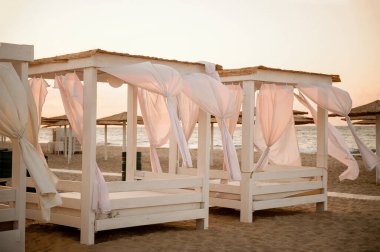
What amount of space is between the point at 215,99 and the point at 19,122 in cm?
313

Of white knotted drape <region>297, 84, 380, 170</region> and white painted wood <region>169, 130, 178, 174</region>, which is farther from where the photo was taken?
white knotted drape <region>297, 84, 380, 170</region>

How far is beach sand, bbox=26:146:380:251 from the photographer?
22.6 feet

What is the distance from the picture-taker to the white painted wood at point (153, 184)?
7.13 metres

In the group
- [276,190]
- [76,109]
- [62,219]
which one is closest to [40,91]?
[76,109]

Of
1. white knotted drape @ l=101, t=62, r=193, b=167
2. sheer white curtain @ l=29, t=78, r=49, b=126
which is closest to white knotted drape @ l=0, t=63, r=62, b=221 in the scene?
white knotted drape @ l=101, t=62, r=193, b=167

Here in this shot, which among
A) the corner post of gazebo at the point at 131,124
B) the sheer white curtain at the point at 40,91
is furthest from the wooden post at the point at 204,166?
the sheer white curtain at the point at 40,91

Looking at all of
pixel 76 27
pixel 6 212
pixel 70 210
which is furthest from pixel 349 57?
pixel 6 212

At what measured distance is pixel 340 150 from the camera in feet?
32.8

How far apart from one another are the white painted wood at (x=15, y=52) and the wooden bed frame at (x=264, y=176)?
389 cm

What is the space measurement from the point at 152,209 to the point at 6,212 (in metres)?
2.26

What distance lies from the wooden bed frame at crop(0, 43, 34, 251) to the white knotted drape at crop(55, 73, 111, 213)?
1169 mm

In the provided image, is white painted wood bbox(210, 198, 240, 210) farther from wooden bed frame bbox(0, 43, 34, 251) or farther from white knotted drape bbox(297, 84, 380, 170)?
wooden bed frame bbox(0, 43, 34, 251)

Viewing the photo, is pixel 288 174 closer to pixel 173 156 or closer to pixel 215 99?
pixel 173 156

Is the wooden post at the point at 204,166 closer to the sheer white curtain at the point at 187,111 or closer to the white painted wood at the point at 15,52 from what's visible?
the sheer white curtain at the point at 187,111
